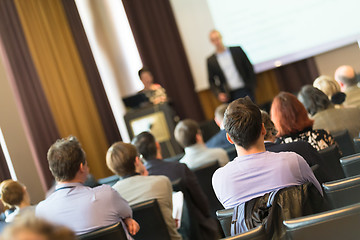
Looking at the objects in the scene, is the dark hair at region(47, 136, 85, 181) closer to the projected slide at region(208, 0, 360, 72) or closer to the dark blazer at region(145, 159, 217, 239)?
the dark blazer at region(145, 159, 217, 239)

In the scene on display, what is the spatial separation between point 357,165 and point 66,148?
1565 millimetres

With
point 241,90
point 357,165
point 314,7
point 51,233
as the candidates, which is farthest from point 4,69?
point 51,233

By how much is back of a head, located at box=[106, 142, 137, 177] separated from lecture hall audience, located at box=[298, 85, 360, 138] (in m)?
1.41

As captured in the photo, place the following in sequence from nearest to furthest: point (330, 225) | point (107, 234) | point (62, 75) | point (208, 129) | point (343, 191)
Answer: point (330, 225) → point (343, 191) → point (107, 234) → point (208, 129) → point (62, 75)

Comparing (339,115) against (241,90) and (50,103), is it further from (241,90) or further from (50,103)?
(50,103)

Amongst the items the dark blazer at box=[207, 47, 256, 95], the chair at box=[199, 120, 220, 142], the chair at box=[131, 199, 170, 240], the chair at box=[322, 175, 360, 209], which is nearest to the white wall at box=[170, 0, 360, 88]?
the dark blazer at box=[207, 47, 256, 95]

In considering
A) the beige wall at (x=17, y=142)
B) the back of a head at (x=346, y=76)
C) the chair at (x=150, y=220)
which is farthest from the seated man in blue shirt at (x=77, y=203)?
the beige wall at (x=17, y=142)

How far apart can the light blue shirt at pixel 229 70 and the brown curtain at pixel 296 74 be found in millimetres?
863

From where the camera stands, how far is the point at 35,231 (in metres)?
0.93

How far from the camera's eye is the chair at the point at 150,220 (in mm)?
2969

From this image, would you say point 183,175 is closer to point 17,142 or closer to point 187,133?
point 187,133

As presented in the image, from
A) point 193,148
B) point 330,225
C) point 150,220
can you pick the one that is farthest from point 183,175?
point 330,225

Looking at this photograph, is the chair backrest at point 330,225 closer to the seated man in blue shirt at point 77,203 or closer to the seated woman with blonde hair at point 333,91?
the seated man in blue shirt at point 77,203

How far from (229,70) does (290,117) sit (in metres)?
4.40
